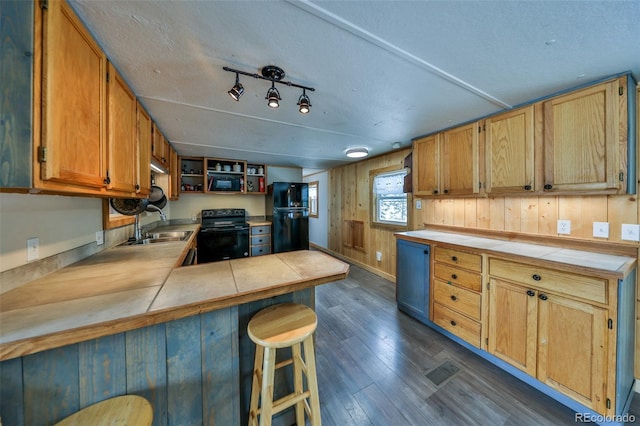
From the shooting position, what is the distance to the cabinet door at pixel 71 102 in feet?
2.73

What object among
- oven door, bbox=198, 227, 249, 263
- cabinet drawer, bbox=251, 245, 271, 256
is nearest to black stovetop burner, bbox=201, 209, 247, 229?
oven door, bbox=198, 227, 249, 263

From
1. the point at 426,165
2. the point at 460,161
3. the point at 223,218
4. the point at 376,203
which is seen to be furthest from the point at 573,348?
the point at 223,218

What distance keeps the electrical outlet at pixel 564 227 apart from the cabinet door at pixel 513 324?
71 centimetres

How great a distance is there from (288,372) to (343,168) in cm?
414

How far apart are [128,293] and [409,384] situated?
76.6 inches

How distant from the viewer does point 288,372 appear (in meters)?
1.39

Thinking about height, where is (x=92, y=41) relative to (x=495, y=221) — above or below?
above

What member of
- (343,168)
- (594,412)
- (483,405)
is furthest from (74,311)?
(343,168)

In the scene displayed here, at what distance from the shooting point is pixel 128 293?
3.25 feet

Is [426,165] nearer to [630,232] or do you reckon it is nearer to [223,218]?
[630,232]

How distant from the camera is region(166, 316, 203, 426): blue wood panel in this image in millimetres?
991

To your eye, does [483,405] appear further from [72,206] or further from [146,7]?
[72,206]

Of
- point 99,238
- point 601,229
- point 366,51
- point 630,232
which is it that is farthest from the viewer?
point 99,238

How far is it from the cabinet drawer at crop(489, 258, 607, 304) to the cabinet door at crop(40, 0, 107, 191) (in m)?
2.77
